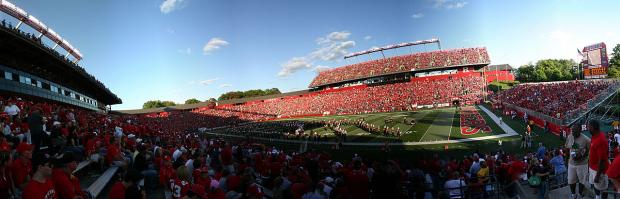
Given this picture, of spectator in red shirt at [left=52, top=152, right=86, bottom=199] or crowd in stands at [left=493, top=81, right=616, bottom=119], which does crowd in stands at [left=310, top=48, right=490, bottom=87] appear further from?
spectator in red shirt at [left=52, top=152, right=86, bottom=199]

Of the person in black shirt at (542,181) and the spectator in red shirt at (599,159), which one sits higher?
the spectator in red shirt at (599,159)

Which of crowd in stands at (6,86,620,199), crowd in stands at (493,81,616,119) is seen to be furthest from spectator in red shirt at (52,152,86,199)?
crowd in stands at (493,81,616,119)

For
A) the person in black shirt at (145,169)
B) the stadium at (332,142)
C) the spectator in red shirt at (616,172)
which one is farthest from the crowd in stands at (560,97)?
the person in black shirt at (145,169)

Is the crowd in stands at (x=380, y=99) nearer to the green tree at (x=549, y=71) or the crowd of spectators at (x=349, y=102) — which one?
the crowd of spectators at (x=349, y=102)

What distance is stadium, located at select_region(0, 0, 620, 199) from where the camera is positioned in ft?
23.8

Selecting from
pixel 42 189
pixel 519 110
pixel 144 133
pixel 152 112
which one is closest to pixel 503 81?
pixel 519 110

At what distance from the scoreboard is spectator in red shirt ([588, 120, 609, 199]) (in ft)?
154

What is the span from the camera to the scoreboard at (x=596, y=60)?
44.1 m

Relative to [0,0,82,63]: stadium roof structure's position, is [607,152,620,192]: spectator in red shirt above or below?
below

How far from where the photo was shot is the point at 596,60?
45.5 metres

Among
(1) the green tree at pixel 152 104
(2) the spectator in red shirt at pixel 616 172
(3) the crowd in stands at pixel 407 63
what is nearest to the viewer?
(2) the spectator in red shirt at pixel 616 172

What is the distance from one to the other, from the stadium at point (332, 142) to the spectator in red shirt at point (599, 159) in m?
0.02

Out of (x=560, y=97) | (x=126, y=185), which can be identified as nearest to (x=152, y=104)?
(x=560, y=97)

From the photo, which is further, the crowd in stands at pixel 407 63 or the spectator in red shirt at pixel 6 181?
the crowd in stands at pixel 407 63
